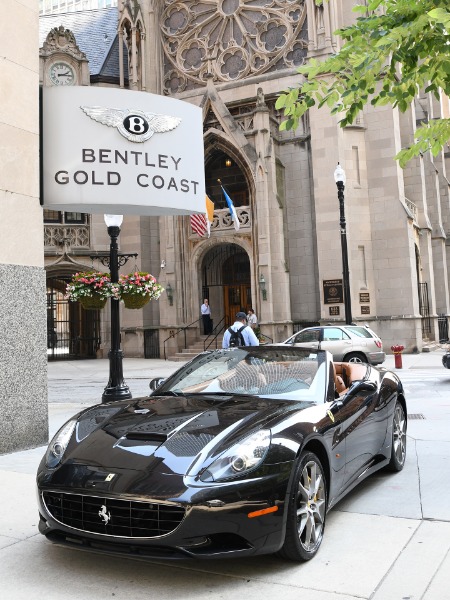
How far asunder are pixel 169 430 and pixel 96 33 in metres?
37.5

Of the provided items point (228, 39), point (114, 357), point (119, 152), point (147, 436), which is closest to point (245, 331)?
point (114, 357)

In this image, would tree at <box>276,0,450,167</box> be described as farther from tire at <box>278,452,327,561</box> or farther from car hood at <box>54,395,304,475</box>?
tire at <box>278,452,327,561</box>

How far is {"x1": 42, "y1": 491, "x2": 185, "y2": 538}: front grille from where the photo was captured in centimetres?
351

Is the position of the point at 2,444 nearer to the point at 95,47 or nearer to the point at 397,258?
the point at 397,258

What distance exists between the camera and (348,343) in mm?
16484

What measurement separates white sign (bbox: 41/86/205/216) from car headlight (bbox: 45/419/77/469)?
4706mm

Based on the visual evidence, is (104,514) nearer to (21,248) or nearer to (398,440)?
(398,440)

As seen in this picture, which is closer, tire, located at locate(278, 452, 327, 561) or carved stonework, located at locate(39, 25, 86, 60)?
tire, located at locate(278, 452, 327, 561)

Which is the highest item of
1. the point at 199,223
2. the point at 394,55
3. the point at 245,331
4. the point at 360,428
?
the point at 199,223

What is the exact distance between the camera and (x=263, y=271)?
84.2 feet

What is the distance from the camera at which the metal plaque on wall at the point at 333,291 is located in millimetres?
25016

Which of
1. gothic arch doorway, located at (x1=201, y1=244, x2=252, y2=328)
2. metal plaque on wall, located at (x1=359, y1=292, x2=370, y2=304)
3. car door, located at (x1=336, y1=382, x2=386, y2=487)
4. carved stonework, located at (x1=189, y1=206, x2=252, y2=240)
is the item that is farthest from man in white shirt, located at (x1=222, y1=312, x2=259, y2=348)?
gothic arch doorway, located at (x1=201, y1=244, x2=252, y2=328)

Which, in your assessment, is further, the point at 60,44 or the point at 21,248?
the point at 60,44

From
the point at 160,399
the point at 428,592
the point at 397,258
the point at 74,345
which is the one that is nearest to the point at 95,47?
the point at 74,345
